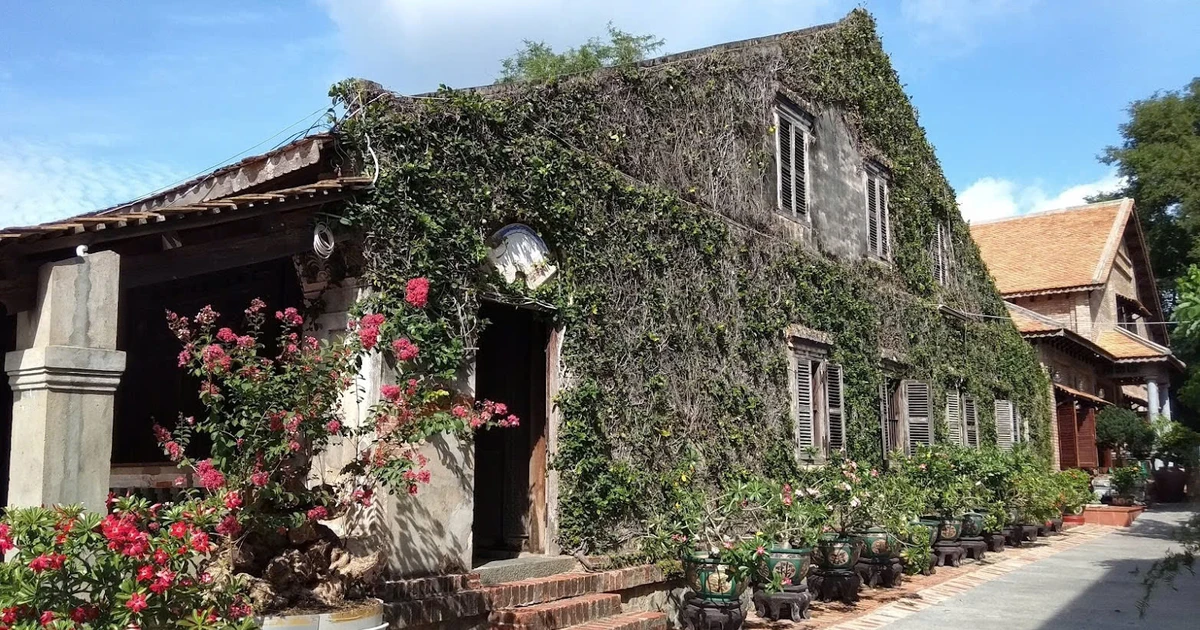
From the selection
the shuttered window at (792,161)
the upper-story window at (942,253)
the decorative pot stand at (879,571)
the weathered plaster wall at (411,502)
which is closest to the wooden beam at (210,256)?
the weathered plaster wall at (411,502)

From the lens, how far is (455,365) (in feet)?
22.8

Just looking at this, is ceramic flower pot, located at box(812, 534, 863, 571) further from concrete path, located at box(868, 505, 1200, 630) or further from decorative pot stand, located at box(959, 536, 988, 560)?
decorative pot stand, located at box(959, 536, 988, 560)

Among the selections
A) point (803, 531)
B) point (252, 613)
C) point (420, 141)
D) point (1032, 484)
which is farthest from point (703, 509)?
point (1032, 484)

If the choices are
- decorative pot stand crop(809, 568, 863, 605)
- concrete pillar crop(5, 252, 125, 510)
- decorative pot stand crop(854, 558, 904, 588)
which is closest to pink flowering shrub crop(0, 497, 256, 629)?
concrete pillar crop(5, 252, 125, 510)

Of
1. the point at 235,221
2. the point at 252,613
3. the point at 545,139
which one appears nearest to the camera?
the point at 252,613

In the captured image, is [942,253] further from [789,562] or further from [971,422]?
[789,562]

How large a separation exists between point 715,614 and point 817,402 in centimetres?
441

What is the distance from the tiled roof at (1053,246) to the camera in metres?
26.5

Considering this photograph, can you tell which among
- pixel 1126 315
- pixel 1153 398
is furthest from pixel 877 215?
pixel 1126 315

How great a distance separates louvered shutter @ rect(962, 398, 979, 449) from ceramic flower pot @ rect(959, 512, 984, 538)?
10.9 ft

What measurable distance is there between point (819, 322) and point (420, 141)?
6.58 meters

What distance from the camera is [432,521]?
6832mm

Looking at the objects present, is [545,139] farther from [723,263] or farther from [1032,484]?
[1032,484]

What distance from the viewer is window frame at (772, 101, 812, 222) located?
38.8ft
